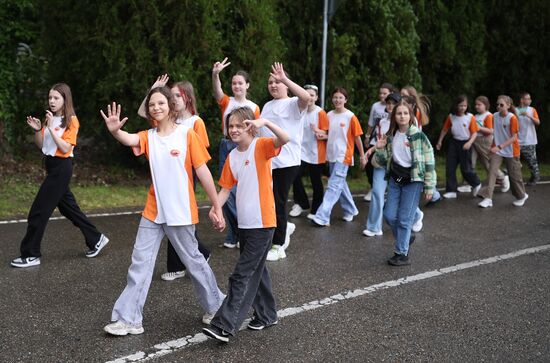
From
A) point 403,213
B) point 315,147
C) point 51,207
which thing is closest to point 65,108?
point 51,207

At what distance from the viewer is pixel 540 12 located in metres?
16.8

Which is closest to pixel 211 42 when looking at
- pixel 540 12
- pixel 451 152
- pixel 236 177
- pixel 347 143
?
pixel 347 143

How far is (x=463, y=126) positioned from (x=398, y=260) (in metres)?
5.19

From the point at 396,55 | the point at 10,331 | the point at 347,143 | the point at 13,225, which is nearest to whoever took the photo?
the point at 10,331

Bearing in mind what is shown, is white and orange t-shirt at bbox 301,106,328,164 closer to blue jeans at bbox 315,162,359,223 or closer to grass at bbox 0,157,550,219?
blue jeans at bbox 315,162,359,223

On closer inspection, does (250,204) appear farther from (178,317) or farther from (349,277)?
(349,277)

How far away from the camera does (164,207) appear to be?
465 cm

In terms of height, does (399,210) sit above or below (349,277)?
above

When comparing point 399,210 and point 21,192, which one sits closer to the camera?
point 399,210

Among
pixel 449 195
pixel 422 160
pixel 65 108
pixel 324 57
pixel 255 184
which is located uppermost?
pixel 324 57

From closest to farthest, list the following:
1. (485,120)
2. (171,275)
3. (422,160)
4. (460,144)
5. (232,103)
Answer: (171,275) < (422,160) < (232,103) < (460,144) < (485,120)

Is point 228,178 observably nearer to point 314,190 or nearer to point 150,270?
point 150,270

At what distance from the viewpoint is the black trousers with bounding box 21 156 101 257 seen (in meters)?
6.30

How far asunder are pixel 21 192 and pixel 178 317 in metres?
5.53
